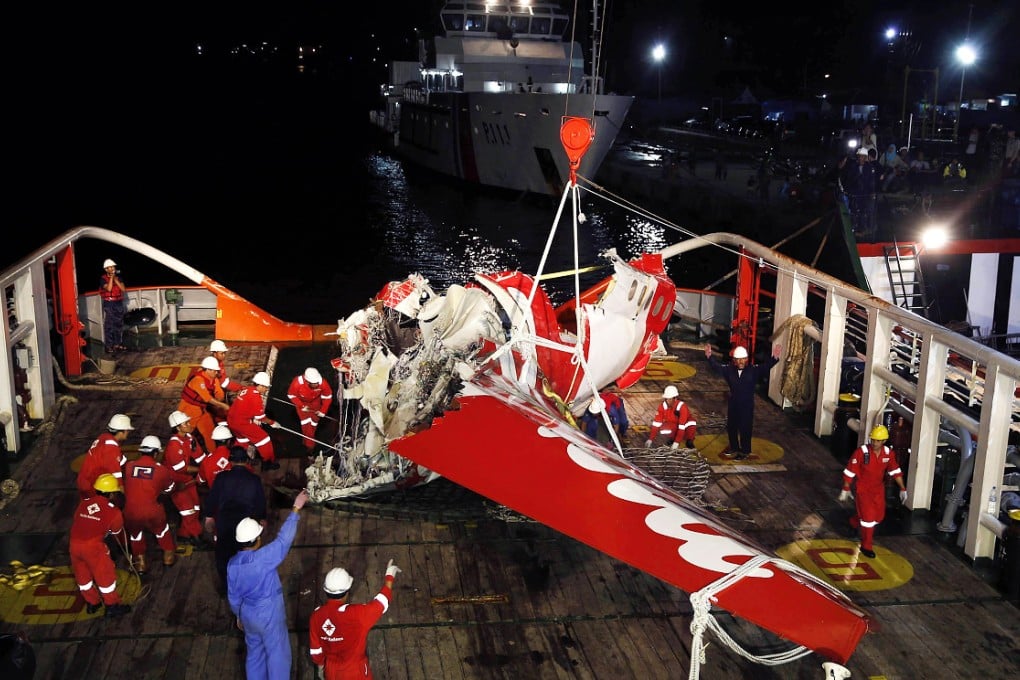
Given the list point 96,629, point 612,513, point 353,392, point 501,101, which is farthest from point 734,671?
point 501,101

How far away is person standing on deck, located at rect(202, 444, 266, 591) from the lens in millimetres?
9039

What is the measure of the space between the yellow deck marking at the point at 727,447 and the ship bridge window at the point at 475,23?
169 feet

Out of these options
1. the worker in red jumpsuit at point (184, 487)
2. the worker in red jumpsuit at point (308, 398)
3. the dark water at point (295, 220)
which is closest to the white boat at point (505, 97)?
the dark water at point (295, 220)

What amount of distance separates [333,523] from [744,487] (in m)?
5.31

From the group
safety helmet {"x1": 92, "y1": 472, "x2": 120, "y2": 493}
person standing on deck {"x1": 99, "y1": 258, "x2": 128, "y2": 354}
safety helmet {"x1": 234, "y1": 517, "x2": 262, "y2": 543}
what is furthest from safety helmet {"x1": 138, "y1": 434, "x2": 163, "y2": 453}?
person standing on deck {"x1": 99, "y1": 258, "x2": 128, "y2": 354}

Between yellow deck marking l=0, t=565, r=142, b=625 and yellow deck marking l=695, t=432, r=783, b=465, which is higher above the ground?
yellow deck marking l=695, t=432, r=783, b=465

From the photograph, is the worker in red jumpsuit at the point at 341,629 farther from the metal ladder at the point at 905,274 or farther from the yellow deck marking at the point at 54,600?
the metal ladder at the point at 905,274

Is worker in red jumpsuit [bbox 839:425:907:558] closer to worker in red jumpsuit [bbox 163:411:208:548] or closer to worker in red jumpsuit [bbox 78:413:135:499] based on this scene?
worker in red jumpsuit [bbox 163:411:208:548]

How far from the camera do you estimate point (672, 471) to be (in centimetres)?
1198

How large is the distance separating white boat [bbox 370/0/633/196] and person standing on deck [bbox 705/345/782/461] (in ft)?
126

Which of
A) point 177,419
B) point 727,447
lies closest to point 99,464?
point 177,419

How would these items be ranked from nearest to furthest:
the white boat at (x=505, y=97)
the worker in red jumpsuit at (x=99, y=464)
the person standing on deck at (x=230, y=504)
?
the person standing on deck at (x=230, y=504) < the worker in red jumpsuit at (x=99, y=464) < the white boat at (x=505, y=97)

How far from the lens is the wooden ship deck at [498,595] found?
8.51m

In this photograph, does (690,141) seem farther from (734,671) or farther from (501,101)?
(734,671)
